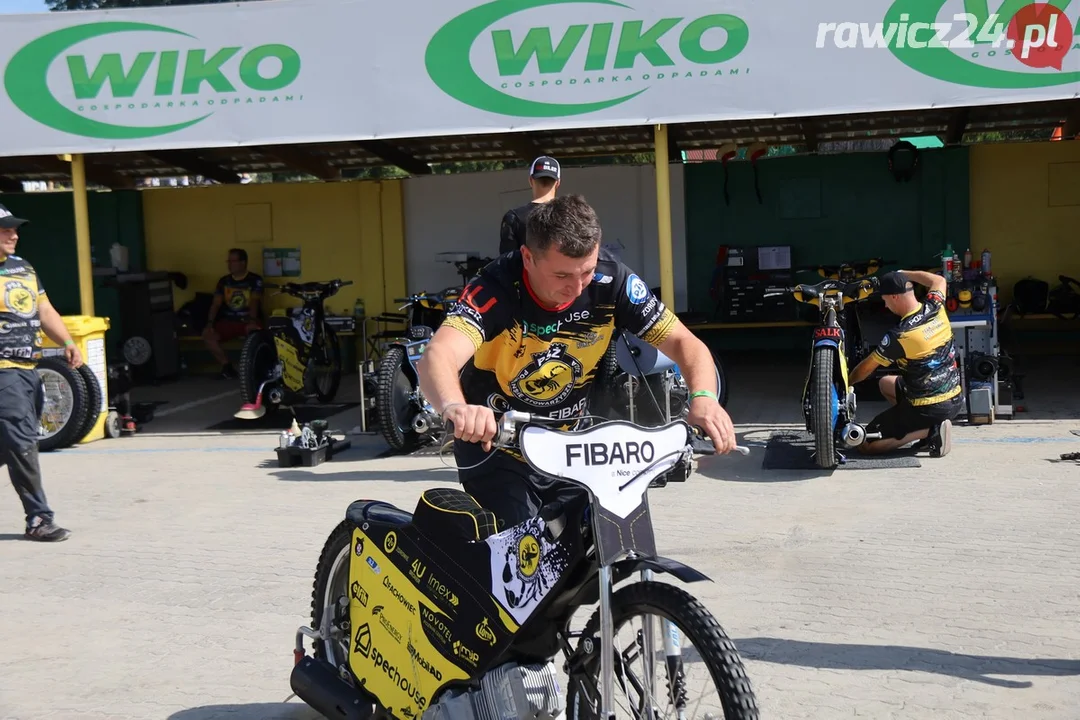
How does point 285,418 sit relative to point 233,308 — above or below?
below

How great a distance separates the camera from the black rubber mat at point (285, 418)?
1114 centimetres

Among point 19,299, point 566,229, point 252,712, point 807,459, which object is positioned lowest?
point 252,712

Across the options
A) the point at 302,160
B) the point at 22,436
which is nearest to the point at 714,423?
the point at 22,436

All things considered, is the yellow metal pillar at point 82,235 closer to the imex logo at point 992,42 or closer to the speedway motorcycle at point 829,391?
the speedway motorcycle at point 829,391

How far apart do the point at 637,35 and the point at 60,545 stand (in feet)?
18.7

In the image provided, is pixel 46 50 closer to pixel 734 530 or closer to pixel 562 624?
pixel 734 530

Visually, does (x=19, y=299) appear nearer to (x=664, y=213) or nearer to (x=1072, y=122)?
(x=664, y=213)

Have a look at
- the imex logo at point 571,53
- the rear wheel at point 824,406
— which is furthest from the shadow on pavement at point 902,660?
the imex logo at point 571,53

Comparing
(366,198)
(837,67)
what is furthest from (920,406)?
(366,198)

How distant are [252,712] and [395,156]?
11.2 meters

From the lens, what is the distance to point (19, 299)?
278 inches

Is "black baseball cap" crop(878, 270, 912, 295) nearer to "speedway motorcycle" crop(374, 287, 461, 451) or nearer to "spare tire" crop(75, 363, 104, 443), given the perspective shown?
"speedway motorcycle" crop(374, 287, 461, 451)

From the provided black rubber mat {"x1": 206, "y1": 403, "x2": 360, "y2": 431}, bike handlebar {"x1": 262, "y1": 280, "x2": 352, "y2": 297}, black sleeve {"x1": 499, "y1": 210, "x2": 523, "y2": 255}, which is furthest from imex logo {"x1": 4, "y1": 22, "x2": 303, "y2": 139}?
black sleeve {"x1": 499, "y1": 210, "x2": 523, "y2": 255}

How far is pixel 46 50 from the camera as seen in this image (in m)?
10.4
